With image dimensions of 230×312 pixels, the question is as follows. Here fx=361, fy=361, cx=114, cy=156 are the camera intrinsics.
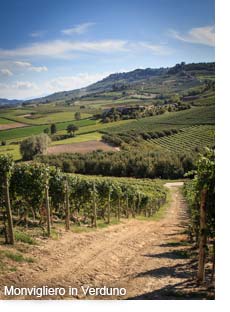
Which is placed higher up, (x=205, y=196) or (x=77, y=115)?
(x=77, y=115)

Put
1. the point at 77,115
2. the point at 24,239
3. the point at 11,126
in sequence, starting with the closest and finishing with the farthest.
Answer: the point at 24,239, the point at 11,126, the point at 77,115

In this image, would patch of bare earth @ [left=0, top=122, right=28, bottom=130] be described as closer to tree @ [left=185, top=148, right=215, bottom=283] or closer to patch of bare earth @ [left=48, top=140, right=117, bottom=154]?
patch of bare earth @ [left=48, top=140, right=117, bottom=154]

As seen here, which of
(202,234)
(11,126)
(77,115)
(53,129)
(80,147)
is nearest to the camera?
(202,234)

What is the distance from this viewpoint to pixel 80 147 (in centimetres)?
2253

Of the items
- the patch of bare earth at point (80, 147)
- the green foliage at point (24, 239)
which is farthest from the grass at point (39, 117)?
the green foliage at point (24, 239)

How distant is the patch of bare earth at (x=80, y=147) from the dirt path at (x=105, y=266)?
580cm

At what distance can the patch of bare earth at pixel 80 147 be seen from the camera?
59.6ft

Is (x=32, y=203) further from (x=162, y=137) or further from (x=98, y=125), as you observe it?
(x=162, y=137)

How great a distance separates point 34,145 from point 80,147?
22.8 feet

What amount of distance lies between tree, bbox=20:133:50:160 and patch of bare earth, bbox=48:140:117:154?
74 cm

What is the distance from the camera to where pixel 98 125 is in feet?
74.3

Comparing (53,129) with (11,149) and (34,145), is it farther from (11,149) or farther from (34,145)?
(11,149)

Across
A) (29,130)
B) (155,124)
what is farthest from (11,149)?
(155,124)
